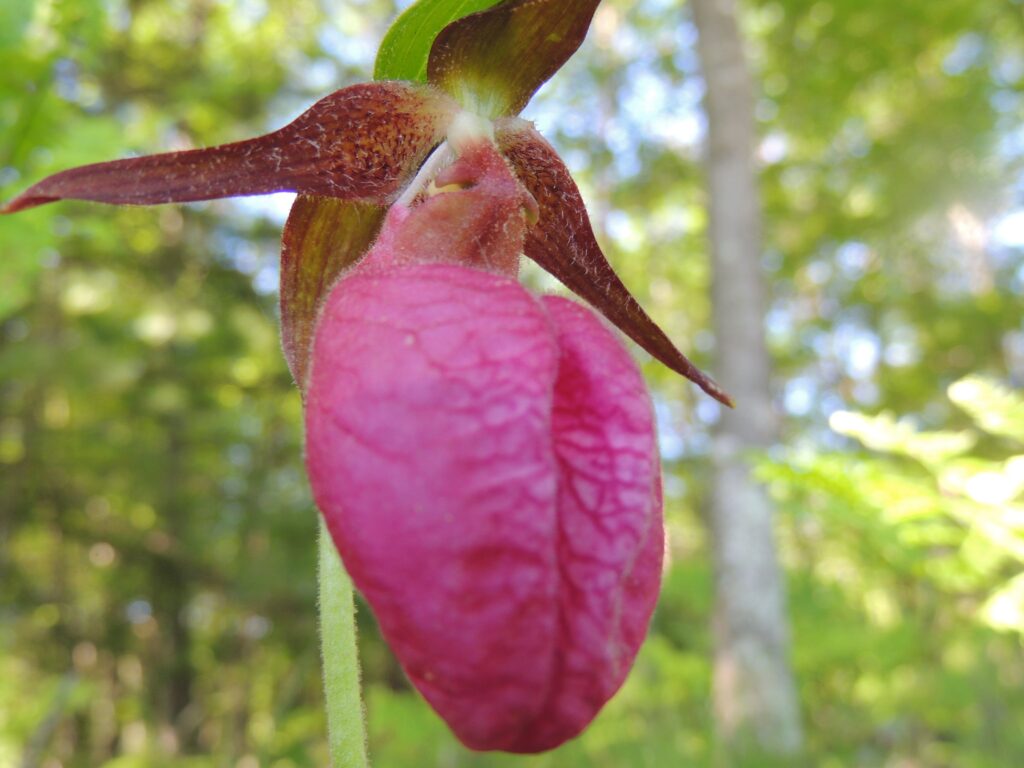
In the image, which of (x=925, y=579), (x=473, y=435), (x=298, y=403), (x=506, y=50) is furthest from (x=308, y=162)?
(x=298, y=403)

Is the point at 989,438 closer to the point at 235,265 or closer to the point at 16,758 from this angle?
the point at 235,265

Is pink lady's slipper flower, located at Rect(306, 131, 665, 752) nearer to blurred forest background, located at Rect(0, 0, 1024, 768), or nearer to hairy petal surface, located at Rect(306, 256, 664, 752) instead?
hairy petal surface, located at Rect(306, 256, 664, 752)

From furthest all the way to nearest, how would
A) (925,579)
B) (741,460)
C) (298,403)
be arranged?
(298,403), (741,460), (925,579)

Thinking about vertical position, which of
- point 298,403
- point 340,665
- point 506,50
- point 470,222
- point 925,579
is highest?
point 298,403

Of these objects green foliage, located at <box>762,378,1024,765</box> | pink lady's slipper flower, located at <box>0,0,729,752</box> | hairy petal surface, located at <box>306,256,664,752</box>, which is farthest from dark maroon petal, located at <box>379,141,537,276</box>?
green foliage, located at <box>762,378,1024,765</box>

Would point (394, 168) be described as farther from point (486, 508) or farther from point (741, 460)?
point (741, 460)

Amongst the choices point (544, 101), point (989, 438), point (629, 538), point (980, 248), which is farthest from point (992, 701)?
point (980, 248)
